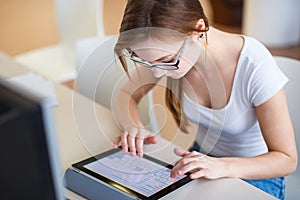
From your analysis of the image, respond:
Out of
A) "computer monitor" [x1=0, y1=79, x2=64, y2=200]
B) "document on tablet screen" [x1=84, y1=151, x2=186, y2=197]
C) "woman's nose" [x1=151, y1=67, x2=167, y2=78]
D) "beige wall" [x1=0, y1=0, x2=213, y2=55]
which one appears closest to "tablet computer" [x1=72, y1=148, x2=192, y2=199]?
"document on tablet screen" [x1=84, y1=151, x2=186, y2=197]

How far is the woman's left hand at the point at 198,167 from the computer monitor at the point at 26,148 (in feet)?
1.44

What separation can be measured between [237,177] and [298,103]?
1.24 feet

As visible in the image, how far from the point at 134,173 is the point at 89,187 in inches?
3.6

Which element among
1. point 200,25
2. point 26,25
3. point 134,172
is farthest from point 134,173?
point 26,25

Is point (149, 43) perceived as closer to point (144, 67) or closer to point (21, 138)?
point (144, 67)

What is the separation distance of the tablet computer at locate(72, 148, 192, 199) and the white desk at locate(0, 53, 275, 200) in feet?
0.09

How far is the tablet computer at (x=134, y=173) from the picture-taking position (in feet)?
2.71

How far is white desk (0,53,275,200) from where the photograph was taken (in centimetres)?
84

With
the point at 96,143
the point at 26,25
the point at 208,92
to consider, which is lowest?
the point at 26,25

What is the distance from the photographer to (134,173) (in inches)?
34.9

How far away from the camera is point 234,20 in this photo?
367 centimetres

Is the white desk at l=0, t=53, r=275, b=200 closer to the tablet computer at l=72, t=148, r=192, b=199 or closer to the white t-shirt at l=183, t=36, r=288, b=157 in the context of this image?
the tablet computer at l=72, t=148, r=192, b=199

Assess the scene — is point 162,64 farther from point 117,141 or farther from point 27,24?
point 27,24

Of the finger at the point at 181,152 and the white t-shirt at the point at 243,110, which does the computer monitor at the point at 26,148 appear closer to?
the finger at the point at 181,152
